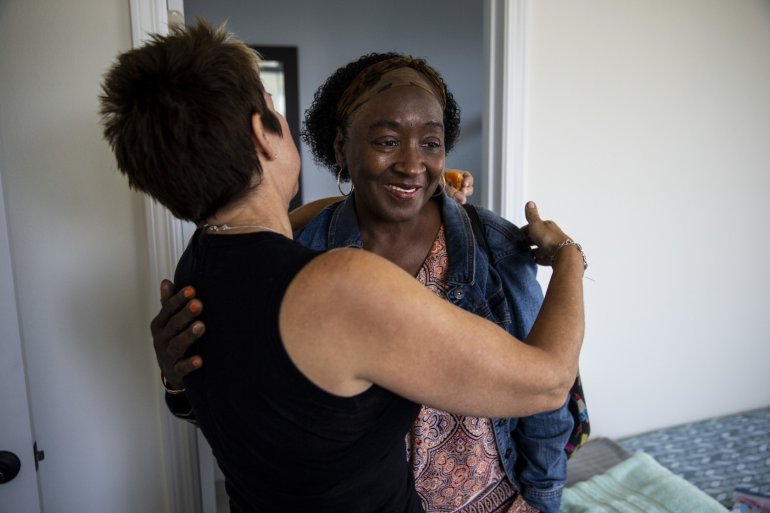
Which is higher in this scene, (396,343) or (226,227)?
(226,227)

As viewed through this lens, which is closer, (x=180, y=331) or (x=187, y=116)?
(x=187, y=116)

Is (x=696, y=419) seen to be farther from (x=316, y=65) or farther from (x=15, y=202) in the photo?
(x=316, y=65)

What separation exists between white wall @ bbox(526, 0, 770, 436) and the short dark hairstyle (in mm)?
1201

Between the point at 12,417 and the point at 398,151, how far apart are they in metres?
1.00

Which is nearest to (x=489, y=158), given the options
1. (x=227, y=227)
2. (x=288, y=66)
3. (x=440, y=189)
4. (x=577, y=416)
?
(x=440, y=189)

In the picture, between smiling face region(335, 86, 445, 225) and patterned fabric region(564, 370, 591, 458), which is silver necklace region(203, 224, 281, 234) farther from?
patterned fabric region(564, 370, 591, 458)

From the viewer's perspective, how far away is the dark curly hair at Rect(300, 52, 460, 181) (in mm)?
1212

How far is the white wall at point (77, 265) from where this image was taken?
1.20 m

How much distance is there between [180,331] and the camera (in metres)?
0.70

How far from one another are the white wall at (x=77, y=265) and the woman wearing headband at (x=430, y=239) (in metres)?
0.54

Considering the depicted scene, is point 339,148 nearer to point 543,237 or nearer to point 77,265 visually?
point 543,237

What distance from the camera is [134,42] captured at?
123 cm

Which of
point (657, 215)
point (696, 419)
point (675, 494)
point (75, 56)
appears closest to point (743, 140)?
point (657, 215)

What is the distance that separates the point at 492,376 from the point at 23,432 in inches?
42.2
